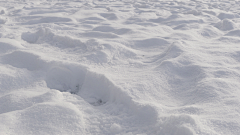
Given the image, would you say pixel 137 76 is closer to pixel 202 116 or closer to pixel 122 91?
pixel 122 91

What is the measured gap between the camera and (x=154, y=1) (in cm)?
573

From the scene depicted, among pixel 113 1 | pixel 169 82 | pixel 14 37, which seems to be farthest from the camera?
pixel 113 1

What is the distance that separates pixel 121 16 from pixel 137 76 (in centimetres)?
243

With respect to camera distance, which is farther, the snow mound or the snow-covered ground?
the snow mound

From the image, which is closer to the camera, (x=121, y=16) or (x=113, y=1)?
(x=121, y=16)

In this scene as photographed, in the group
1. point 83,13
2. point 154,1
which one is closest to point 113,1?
point 154,1

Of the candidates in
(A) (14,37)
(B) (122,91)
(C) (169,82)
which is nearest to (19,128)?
(B) (122,91)

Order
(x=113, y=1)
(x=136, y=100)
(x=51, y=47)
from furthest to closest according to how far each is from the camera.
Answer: (x=113, y=1), (x=51, y=47), (x=136, y=100)

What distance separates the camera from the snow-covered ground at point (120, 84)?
42.3 inches

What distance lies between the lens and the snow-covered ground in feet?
3.52

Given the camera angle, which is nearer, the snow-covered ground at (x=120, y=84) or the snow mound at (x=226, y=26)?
the snow-covered ground at (x=120, y=84)

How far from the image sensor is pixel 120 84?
56.2 inches

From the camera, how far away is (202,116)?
1.08 meters

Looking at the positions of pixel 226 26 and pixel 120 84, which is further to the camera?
pixel 226 26
